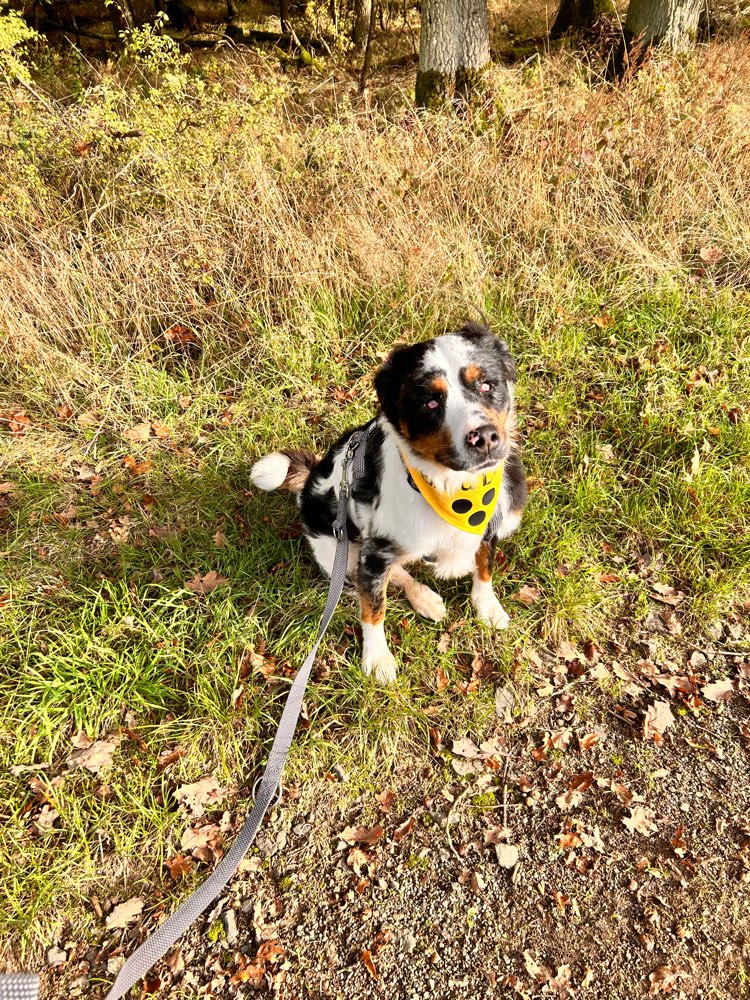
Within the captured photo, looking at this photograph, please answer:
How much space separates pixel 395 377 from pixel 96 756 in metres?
2.23

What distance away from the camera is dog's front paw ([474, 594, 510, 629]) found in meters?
3.01

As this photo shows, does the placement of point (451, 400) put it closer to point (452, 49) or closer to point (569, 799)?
point (569, 799)

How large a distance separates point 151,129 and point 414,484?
13.2 ft

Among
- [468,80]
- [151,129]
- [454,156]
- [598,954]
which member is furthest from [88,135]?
[598,954]

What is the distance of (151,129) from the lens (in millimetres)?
4543

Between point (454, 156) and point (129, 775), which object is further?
point (454, 156)

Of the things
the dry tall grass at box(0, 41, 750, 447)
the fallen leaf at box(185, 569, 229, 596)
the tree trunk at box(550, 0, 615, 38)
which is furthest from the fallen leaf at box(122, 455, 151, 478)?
the tree trunk at box(550, 0, 615, 38)

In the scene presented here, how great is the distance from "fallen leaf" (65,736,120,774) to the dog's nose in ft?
7.14

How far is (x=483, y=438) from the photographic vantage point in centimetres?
220

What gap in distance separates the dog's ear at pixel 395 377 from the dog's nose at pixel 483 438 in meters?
0.40

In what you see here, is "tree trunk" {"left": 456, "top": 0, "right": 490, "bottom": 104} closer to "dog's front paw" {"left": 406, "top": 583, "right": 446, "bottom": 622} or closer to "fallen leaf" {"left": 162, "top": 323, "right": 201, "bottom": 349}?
"fallen leaf" {"left": 162, "top": 323, "right": 201, "bottom": 349}

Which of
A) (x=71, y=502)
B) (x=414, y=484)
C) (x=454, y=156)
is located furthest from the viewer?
(x=454, y=156)

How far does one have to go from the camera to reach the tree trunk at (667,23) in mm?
5902

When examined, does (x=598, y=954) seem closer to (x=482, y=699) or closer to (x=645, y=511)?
(x=482, y=699)
